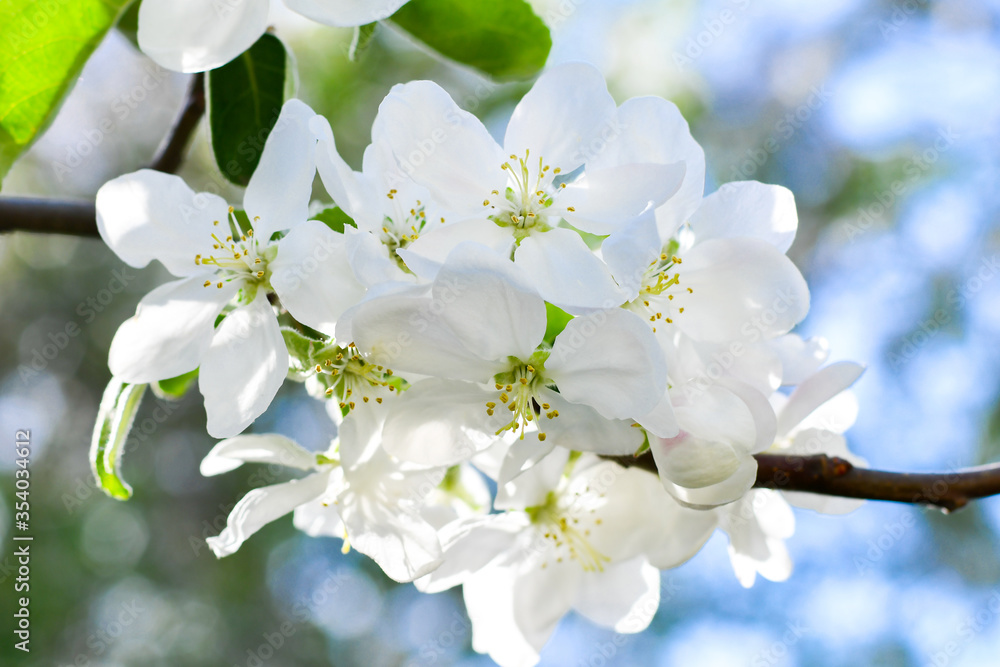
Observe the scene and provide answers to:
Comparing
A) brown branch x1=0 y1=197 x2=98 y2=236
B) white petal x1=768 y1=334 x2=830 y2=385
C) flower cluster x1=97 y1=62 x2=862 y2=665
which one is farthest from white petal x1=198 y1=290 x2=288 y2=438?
white petal x1=768 y1=334 x2=830 y2=385

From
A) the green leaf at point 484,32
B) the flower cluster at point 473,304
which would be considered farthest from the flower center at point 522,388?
the green leaf at point 484,32

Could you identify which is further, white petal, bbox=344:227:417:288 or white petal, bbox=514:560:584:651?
white petal, bbox=514:560:584:651

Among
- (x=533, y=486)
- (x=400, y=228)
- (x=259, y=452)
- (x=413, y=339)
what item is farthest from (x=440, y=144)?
(x=533, y=486)

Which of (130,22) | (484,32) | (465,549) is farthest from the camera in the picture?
(130,22)

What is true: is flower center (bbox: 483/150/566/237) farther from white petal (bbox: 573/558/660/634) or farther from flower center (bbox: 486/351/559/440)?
white petal (bbox: 573/558/660/634)

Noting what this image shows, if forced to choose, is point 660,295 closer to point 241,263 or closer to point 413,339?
point 413,339

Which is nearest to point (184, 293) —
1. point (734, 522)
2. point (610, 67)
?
point (734, 522)
